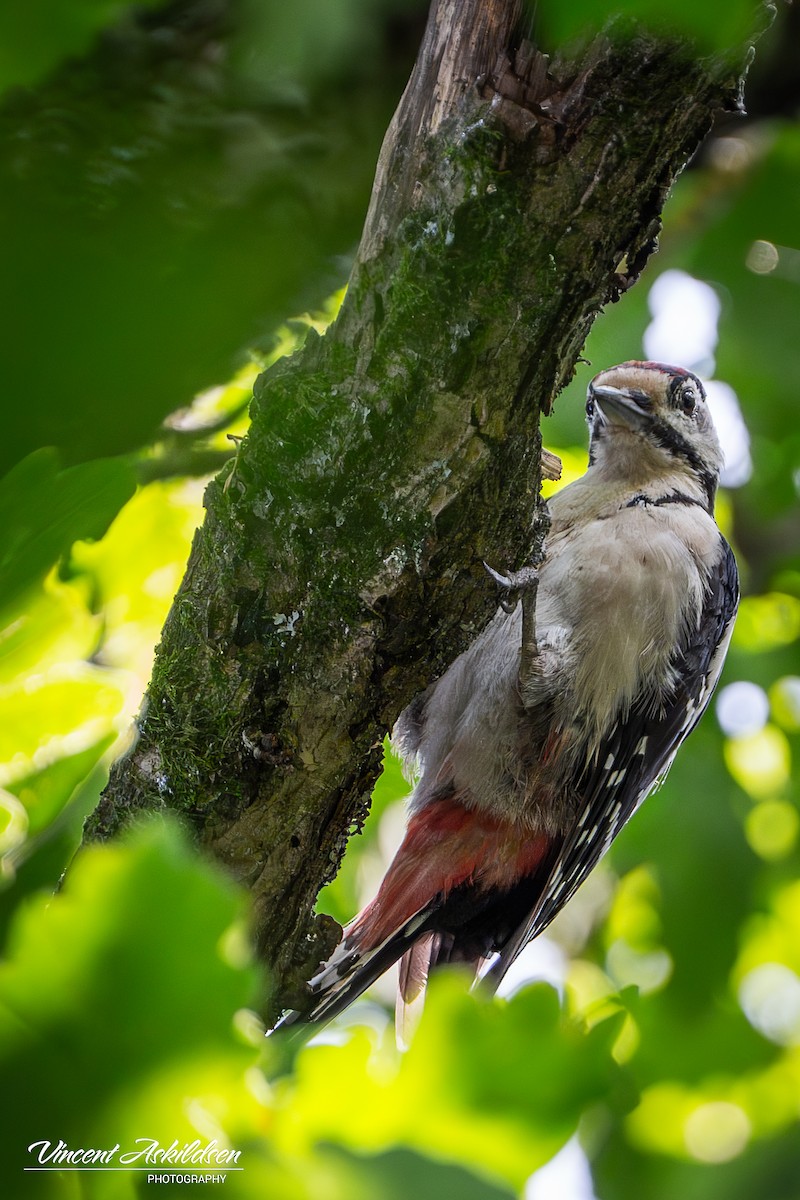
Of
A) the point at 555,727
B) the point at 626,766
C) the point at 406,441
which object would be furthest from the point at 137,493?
the point at 626,766

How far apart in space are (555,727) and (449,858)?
0.45 meters

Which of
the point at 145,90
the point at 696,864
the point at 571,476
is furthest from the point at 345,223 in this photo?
the point at 696,864

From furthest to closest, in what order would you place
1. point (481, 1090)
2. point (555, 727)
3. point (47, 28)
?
1. point (555, 727)
2. point (481, 1090)
3. point (47, 28)

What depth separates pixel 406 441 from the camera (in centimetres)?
158

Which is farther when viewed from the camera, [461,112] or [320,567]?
[320,567]

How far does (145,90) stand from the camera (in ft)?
2.56

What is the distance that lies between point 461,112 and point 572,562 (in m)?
1.50

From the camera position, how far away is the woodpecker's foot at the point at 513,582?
72.1 inches

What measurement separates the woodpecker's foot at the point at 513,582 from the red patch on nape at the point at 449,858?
2.93ft

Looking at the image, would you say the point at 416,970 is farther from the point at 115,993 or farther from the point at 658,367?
the point at 115,993

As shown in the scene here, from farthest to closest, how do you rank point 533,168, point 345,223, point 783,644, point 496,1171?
1. point 783,644
2. point 533,168
3. point 345,223
4. point 496,1171

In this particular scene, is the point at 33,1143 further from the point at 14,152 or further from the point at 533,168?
the point at 533,168

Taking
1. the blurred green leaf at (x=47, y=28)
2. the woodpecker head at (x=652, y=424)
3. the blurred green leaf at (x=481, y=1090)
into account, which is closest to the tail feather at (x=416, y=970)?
the woodpecker head at (x=652, y=424)

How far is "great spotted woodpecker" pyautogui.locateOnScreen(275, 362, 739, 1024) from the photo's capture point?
9.16 feet
